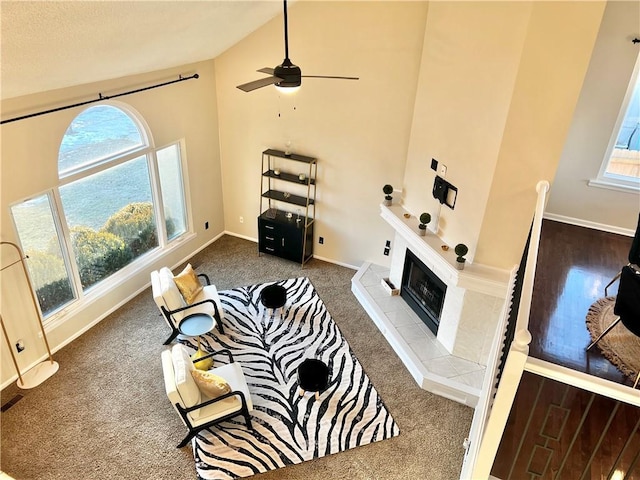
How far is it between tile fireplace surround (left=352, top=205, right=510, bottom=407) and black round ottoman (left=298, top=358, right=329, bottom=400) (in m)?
1.17

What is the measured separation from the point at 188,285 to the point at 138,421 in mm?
1767

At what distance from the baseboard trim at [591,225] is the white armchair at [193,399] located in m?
4.77

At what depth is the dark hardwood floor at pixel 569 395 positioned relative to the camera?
357cm

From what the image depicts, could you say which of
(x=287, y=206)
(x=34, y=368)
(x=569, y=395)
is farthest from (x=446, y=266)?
(x=34, y=368)

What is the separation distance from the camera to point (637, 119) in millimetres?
5723

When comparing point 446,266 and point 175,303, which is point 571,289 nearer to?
point 446,266

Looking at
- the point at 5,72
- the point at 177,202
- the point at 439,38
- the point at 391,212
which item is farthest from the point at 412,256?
the point at 5,72

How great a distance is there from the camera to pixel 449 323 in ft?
18.2

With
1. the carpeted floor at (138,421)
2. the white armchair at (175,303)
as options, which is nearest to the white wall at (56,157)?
the carpeted floor at (138,421)

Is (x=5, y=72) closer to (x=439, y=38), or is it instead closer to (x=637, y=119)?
(x=439, y=38)

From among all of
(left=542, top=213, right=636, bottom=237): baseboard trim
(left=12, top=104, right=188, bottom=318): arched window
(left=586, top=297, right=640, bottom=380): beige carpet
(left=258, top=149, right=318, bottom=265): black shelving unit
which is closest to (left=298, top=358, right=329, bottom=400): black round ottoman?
(left=258, top=149, right=318, bottom=265): black shelving unit

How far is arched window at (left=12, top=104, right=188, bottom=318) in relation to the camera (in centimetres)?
521

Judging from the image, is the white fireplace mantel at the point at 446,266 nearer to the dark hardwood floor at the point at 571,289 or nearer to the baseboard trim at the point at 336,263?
the dark hardwood floor at the point at 571,289

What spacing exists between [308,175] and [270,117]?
41.6 inches
